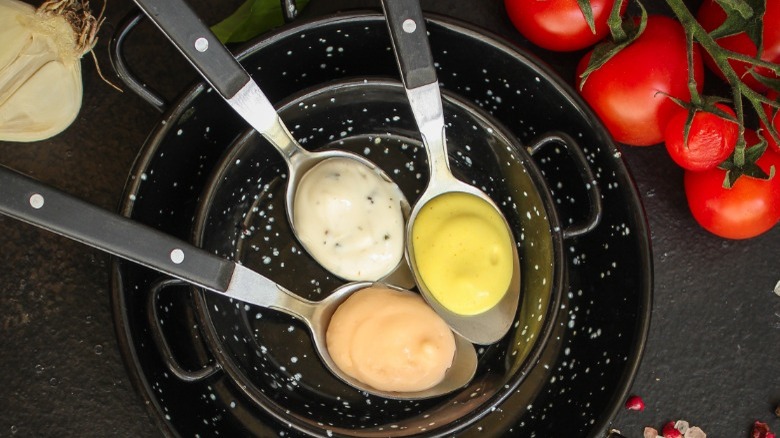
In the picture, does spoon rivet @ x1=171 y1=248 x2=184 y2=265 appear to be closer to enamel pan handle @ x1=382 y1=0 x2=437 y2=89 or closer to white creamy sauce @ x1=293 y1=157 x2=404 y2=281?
white creamy sauce @ x1=293 y1=157 x2=404 y2=281

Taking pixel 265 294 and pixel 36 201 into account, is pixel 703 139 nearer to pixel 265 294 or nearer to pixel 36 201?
pixel 265 294

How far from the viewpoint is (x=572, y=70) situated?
98 centimetres

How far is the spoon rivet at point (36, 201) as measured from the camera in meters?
0.72

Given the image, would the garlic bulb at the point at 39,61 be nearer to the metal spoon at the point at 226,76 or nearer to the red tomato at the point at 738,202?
the metal spoon at the point at 226,76

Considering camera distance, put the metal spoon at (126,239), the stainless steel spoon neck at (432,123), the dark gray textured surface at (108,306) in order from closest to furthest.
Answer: the metal spoon at (126,239) → the stainless steel spoon neck at (432,123) → the dark gray textured surface at (108,306)

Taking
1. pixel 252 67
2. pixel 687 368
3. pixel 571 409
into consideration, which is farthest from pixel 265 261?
pixel 687 368

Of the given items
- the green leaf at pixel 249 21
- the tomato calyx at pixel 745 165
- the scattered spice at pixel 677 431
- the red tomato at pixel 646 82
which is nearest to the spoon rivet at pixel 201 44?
the green leaf at pixel 249 21

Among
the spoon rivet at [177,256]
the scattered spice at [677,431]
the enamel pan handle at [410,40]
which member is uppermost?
the enamel pan handle at [410,40]

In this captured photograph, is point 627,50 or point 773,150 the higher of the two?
point 627,50

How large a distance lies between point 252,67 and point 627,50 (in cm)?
40

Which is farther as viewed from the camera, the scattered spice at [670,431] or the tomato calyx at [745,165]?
the scattered spice at [670,431]

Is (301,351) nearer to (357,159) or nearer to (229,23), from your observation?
(357,159)

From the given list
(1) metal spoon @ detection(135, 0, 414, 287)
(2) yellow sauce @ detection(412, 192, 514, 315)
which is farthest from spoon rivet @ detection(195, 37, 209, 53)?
(2) yellow sauce @ detection(412, 192, 514, 315)

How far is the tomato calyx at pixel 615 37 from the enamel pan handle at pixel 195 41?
0.35 meters
